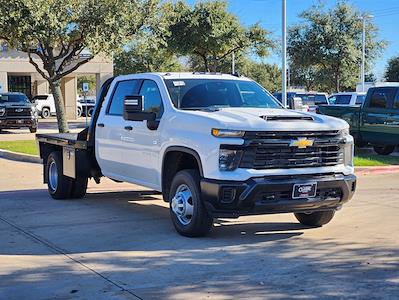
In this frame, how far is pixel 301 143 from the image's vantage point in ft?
22.5

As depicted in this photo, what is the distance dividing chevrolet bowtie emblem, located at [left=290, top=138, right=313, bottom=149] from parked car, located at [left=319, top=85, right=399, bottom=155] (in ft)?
32.1

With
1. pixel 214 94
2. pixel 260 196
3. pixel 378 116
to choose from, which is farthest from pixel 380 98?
pixel 260 196

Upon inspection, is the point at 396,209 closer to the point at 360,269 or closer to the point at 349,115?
the point at 360,269

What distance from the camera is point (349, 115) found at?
17312 millimetres

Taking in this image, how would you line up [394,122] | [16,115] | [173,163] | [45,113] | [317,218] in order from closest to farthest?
[173,163]
[317,218]
[394,122]
[16,115]
[45,113]

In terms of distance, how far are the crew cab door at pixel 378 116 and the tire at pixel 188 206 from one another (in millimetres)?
10277

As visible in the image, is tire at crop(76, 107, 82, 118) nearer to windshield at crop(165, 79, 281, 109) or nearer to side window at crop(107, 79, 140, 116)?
side window at crop(107, 79, 140, 116)

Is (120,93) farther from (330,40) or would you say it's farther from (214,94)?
(330,40)

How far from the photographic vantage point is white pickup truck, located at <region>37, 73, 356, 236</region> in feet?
21.8

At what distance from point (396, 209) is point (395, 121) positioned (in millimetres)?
7193

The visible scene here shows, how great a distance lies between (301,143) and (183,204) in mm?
1576

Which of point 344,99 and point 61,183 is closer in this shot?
point 61,183

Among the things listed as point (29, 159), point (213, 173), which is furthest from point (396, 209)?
point (29, 159)

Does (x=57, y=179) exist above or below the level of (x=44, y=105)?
below
